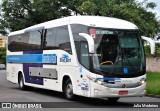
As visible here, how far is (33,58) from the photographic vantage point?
20297 millimetres

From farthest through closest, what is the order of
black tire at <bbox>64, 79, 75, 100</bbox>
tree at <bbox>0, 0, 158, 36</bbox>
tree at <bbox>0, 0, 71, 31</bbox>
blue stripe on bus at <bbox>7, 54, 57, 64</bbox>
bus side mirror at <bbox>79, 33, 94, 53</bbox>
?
tree at <bbox>0, 0, 71, 31</bbox>, tree at <bbox>0, 0, 158, 36</bbox>, blue stripe on bus at <bbox>7, 54, 57, 64</bbox>, black tire at <bbox>64, 79, 75, 100</bbox>, bus side mirror at <bbox>79, 33, 94, 53</bbox>

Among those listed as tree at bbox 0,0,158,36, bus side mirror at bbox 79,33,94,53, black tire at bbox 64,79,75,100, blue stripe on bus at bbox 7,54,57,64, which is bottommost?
black tire at bbox 64,79,75,100

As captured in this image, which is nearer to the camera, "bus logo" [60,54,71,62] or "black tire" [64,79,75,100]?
"black tire" [64,79,75,100]

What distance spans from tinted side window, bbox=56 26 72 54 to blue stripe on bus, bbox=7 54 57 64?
77cm

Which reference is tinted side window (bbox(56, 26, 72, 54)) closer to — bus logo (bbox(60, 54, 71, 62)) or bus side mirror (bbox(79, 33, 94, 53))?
bus logo (bbox(60, 54, 71, 62))

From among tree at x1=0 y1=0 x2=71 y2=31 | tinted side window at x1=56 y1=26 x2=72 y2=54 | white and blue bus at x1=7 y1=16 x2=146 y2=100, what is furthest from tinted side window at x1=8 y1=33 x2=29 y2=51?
tree at x1=0 y1=0 x2=71 y2=31

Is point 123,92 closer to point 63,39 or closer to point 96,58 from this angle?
point 96,58

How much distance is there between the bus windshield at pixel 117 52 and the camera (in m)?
14.5

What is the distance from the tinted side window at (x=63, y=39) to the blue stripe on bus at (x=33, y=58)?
77cm

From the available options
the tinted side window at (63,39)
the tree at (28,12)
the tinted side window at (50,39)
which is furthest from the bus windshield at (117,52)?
the tree at (28,12)

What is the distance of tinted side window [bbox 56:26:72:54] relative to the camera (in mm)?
16402

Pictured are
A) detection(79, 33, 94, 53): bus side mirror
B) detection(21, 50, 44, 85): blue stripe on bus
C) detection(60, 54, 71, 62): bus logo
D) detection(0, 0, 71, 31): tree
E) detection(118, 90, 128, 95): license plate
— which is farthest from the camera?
detection(0, 0, 71, 31): tree

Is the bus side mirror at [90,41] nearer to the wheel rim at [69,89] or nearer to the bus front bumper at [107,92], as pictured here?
the bus front bumper at [107,92]

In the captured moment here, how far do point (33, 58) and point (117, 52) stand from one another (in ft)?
22.0
